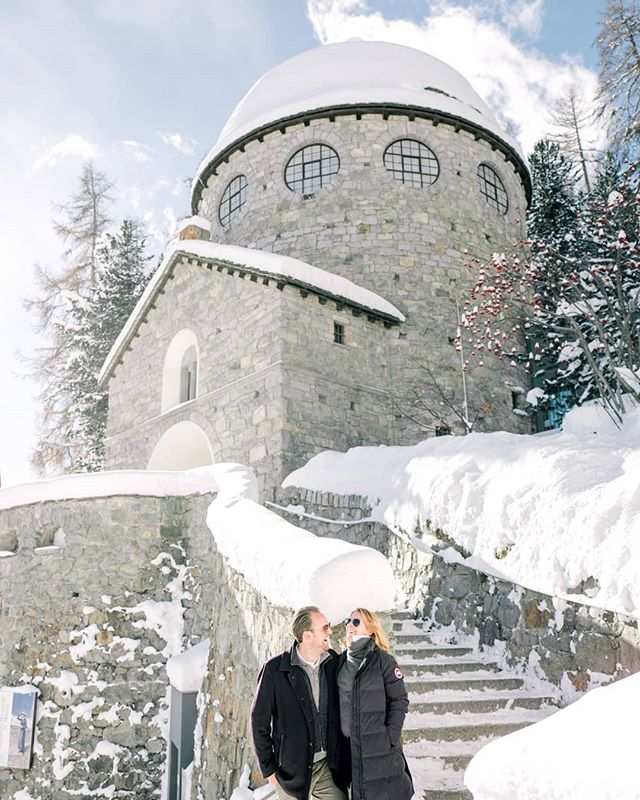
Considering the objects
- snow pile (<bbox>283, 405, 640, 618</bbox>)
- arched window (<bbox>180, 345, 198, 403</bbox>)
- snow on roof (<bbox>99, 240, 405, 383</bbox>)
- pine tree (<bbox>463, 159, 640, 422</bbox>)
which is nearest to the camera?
snow pile (<bbox>283, 405, 640, 618</bbox>)

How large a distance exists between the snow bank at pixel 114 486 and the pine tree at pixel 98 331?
10230 millimetres

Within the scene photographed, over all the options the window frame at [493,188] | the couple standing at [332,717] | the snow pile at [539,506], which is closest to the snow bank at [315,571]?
the couple standing at [332,717]

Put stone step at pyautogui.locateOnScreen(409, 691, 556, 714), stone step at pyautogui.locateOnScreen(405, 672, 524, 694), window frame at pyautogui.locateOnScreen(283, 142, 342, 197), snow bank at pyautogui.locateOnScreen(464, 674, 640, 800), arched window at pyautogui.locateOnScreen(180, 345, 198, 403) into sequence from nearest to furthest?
snow bank at pyautogui.locateOnScreen(464, 674, 640, 800) → stone step at pyautogui.locateOnScreen(409, 691, 556, 714) → stone step at pyautogui.locateOnScreen(405, 672, 524, 694) → arched window at pyautogui.locateOnScreen(180, 345, 198, 403) → window frame at pyautogui.locateOnScreen(283, 142, 342, 197)

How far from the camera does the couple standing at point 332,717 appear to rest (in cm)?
307

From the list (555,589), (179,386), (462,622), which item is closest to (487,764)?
(555,589)

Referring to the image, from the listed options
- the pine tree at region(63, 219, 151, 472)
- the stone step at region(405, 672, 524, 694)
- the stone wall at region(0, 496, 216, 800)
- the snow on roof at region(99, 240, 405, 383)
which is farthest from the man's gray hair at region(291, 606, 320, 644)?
the pine tree at region(63, 219, 151, 472)

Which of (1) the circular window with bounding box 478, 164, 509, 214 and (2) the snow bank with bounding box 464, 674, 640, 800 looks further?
(1) the circular window with bounding box 478, 164, 509, 214

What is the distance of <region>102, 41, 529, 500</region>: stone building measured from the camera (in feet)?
38.4

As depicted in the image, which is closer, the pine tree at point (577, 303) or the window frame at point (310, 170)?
the pine tree at point (577, 303)

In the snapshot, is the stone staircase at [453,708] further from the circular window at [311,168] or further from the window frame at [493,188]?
the window frame at [493,188]

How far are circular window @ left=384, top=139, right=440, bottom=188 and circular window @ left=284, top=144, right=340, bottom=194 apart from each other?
127cm

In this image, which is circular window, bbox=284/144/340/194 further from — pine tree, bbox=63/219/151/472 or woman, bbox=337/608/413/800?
woman, bbox=337/608/413/800

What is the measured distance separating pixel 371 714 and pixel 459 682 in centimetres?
256

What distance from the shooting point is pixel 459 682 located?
5375 mm
